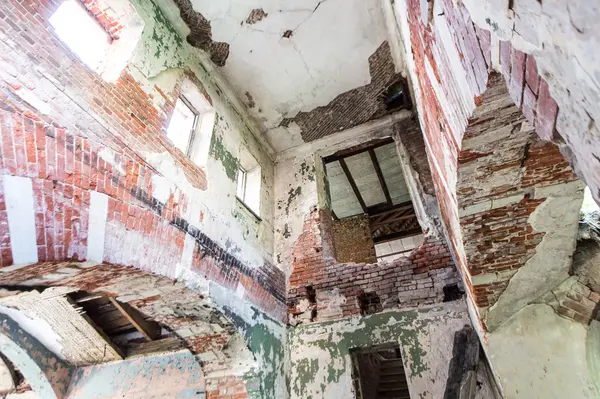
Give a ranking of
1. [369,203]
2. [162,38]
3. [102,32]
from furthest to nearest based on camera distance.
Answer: [369,203] < [162,38] < [102,32]

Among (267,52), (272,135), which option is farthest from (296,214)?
(267,52)

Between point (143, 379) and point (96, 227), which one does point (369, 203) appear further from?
point (96, 227)

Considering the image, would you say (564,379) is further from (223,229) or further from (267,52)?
(267,52)

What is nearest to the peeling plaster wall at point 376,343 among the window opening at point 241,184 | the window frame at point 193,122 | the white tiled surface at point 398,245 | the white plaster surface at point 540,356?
the white plaster surface at point 540,356

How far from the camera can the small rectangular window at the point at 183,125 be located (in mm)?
4116

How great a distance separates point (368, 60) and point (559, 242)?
12.9 feet

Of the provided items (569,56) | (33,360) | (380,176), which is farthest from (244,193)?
(569,56)

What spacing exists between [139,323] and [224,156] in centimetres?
267

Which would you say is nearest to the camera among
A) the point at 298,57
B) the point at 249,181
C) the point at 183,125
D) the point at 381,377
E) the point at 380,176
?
the point at 183,125

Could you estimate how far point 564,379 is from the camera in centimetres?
234

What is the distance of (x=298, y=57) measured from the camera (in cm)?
516

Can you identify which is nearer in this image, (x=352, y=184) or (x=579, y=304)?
(x=579, y=304)

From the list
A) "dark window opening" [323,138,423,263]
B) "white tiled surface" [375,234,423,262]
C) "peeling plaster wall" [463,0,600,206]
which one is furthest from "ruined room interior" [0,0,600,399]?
"white tiled surface" [375,234,423,262]

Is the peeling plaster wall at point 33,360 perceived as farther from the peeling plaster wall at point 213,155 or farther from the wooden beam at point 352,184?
the wooden beam at point 352,184
